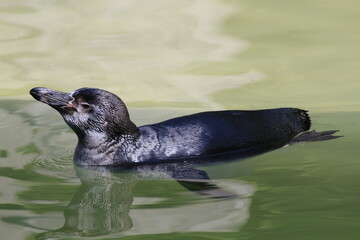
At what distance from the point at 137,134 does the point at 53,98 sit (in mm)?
678

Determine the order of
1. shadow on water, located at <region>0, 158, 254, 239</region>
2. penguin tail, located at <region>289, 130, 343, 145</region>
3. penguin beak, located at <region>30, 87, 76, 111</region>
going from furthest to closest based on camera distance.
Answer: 1. penguin tail, located at <region>289, 130, 343, 145</region>
2. penguin beak, located at <region>30, 87, 76, 111</region>
3. shadow on water, located at <region>0, 158, 254, 239</region>

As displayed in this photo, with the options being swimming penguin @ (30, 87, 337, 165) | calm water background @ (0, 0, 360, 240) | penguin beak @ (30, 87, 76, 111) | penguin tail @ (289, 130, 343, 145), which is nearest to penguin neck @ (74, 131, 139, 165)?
swimming penguin @ (30, 87, 337, 165)

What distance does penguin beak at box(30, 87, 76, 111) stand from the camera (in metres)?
5.45

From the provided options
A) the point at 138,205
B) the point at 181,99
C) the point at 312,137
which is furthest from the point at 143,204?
the point at 181,99

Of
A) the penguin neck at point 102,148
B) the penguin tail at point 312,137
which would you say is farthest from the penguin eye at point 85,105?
the penguin tail at point 312,137

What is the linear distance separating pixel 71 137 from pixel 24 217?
2070 mm

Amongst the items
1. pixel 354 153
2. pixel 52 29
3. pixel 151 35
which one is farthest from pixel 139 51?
pixel 354 153

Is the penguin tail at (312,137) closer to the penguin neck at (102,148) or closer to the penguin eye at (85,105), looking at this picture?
the penguin neck at (102,148)

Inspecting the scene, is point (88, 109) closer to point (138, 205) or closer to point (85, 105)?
point (85, 105)

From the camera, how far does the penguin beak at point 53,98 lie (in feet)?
17.9

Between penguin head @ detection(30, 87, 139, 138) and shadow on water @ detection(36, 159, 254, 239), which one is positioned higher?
penguin head @ detection(30, 87, 139, 138)

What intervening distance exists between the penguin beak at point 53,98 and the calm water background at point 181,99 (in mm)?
438

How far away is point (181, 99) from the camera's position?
7613mm

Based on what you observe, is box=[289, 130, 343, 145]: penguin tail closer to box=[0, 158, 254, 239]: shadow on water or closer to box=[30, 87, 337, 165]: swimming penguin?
box=[30, 87, 337, 165]: swimming penguin
